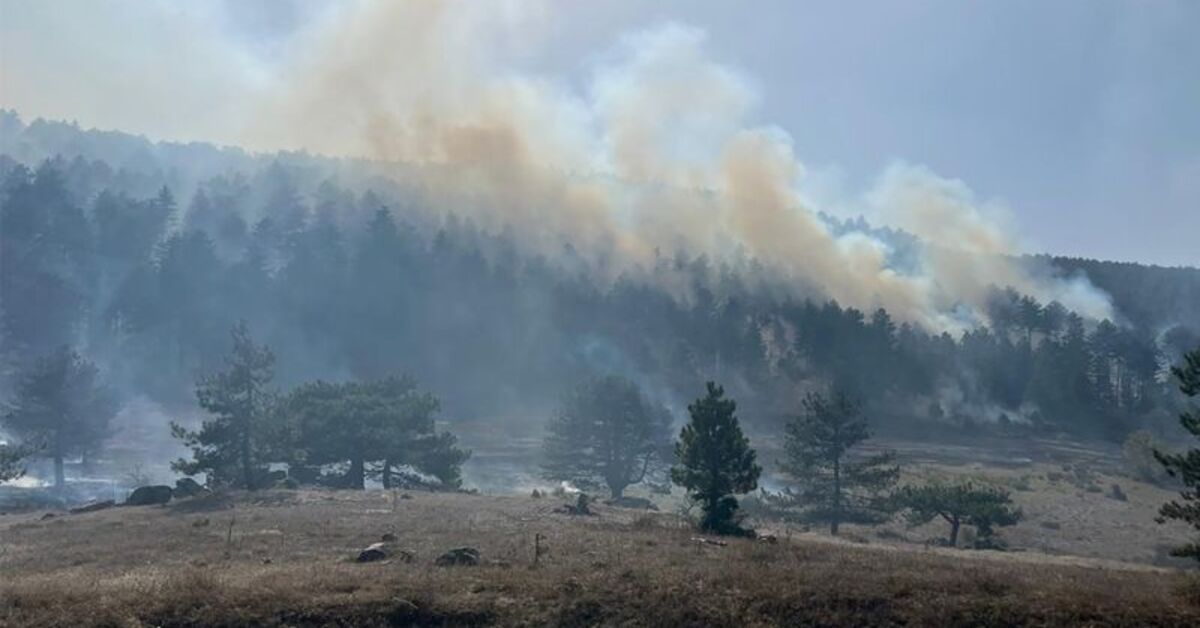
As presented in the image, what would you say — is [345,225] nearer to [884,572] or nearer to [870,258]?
[870,258]

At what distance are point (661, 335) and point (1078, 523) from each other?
89.6 meters

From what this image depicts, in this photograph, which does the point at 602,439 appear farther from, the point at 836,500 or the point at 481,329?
the point at 481,329

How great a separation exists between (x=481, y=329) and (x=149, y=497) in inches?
3793

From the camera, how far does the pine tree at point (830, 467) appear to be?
192 ft

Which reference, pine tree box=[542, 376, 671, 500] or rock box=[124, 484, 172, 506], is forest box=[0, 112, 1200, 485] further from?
rock box=[124, 484, 172, 506]

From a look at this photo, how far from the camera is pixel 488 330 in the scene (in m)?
147

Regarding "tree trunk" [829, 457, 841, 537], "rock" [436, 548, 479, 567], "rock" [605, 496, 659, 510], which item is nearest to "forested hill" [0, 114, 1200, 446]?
"rock" [605, 496, 659, 510]

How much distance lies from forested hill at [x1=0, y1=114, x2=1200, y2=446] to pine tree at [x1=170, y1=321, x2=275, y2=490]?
2318 inches

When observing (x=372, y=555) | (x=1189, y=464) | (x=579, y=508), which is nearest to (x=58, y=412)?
(x=579, y=508)

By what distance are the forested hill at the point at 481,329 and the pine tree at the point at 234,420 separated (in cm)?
5888

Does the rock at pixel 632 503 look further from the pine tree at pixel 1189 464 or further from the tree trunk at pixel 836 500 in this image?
the pine tree at pixel 1189 464

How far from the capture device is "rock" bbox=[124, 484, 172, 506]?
167 ft

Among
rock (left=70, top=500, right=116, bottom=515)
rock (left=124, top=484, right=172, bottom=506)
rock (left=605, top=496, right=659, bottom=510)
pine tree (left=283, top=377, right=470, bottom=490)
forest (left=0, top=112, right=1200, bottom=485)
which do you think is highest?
forest (left=0, top=112, right=1200, bottom=485)

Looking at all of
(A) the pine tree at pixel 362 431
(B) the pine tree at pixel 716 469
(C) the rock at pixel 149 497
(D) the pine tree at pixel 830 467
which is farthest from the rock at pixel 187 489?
(D) the pine tree at pixel 830 467
